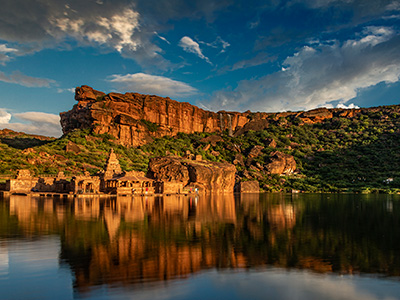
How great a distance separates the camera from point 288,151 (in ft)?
352

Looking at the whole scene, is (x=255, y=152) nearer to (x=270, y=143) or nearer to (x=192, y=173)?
(x=270, y=143)

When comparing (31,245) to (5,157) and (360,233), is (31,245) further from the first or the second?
(5,157)

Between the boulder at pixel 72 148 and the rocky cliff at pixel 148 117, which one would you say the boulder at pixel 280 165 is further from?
the boulder at pixel 72 148

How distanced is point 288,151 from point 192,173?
182 feet

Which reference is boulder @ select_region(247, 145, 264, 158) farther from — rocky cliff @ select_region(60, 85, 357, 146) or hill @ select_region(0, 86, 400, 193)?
rocky cliff @ select_region(60, 85, 357, 146)

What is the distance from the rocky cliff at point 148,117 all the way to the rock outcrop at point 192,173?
4135 centimetres

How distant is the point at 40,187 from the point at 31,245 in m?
41.3

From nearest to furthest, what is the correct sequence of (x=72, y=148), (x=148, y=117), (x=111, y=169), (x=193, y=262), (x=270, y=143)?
(x=193, y=262) → (x=111, y=169) → (x=72, y=148) → (x=270, y=143) → (x=148, y=117)

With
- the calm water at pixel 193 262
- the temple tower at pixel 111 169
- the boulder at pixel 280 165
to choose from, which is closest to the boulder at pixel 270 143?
the boulder at pixel 280 165

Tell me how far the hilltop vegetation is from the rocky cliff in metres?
3.88

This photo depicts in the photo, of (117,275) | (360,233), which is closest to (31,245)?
(117,275)

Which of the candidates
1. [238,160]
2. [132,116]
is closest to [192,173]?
[238,160]

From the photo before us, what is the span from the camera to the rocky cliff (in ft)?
325

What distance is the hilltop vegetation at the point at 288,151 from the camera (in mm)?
73000
